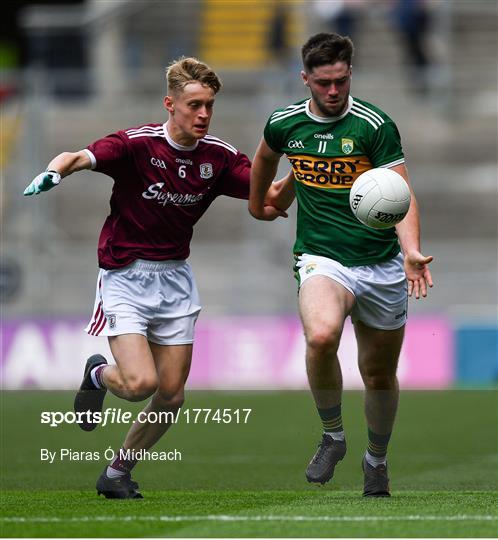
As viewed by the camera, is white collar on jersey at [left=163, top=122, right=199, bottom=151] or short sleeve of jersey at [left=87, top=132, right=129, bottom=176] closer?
short sleeve of jersey at [left=87, top=132, right=129, bottom=176]

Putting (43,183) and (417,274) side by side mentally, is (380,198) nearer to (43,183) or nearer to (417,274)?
(417,274)

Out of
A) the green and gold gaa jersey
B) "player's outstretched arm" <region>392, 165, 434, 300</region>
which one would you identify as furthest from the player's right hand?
"player's outstretched arm" <region>392, 165, 434, 300</region>

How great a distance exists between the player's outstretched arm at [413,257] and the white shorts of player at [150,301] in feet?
4.47

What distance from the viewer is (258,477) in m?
9.27

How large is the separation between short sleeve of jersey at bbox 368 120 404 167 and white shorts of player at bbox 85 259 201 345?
1353mm

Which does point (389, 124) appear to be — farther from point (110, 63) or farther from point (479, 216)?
point (110, 63)

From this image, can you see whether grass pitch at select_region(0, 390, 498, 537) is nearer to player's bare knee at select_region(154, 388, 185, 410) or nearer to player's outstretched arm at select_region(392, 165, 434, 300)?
player's bare knee at select_region(154, 388, 185, 410)

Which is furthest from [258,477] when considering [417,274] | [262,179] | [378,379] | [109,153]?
[109,153]

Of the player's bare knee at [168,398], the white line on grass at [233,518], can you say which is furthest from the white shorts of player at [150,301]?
the white line on grass at [233,518]

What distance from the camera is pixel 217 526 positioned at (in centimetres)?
612

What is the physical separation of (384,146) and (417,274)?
2.53ft

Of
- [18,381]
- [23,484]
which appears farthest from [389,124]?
[18,381]

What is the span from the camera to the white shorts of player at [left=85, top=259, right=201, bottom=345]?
7730 millimetres

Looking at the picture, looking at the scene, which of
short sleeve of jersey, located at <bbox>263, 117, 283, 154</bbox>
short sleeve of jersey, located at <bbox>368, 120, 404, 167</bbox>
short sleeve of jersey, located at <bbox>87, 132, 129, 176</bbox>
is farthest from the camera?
short sleeve of jersey, located at <bbox>263, 117, 283, 154</bbox>
